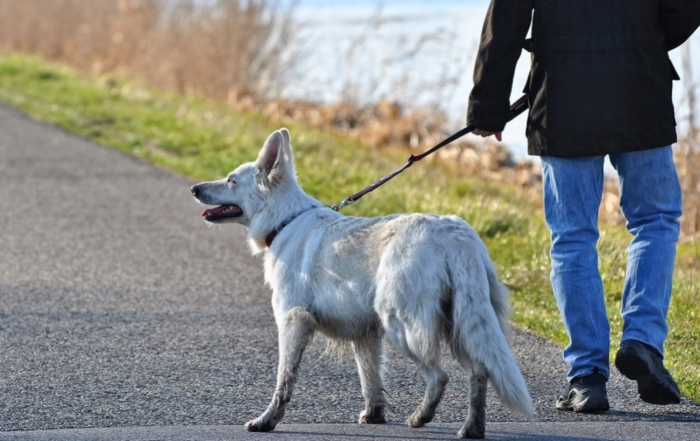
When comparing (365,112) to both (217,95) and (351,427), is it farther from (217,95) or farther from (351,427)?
(351,427)

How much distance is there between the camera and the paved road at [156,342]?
5012mm

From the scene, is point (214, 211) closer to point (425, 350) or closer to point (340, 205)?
point (340, 205)

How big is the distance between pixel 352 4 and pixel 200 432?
32155 millimetres

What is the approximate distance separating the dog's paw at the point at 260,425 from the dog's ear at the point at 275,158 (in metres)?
1.17

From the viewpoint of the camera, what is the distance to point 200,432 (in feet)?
15.3

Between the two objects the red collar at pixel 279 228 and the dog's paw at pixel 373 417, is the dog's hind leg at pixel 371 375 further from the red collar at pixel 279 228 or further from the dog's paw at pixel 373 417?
the red collar at pixel 279 228

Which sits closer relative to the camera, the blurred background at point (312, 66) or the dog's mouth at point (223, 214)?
the dog's mouth at point (223, 214)

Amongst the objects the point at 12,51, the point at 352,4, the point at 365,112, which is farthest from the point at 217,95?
the point at 352,4

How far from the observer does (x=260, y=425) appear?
4.71m

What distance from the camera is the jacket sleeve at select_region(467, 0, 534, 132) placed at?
4.96 meters

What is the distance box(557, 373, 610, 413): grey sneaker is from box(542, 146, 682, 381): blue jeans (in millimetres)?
37

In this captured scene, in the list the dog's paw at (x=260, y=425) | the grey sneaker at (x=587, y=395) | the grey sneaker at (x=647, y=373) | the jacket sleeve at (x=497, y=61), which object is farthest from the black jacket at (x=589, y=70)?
the dog's paw at (x=260, y=425)

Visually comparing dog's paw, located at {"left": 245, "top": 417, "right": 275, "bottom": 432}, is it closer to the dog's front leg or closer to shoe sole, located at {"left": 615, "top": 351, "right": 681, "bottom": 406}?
the dog's front leg

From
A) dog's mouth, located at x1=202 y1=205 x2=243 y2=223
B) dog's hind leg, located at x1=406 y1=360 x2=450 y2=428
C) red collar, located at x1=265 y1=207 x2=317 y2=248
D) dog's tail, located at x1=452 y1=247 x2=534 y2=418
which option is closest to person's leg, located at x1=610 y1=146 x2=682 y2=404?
dog's tail, located at x1=452 y1=247 x2=534 y2=418
